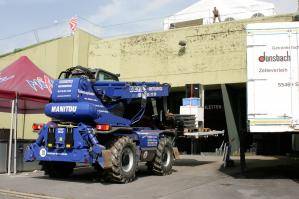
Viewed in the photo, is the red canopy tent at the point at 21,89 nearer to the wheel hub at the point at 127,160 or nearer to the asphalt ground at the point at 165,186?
the asphalt ground at the point at 165,186

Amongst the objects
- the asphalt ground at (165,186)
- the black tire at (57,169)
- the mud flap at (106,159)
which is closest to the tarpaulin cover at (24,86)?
the asphalt ground at (165,186)

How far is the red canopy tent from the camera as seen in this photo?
51.7 ft

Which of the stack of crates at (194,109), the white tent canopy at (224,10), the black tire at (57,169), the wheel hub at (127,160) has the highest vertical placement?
the white tent canopy at (224,10)

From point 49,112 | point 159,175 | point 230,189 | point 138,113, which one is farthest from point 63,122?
point 230,189

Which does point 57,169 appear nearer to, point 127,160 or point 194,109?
point 127,160

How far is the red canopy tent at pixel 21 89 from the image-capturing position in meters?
15.8

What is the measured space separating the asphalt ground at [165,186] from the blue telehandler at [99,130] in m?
0.53

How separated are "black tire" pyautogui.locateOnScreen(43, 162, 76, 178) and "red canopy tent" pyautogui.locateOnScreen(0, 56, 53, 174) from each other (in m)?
1.77

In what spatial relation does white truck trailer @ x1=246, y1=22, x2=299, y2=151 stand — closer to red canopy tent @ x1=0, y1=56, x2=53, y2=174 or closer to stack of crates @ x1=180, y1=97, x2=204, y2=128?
stack of crates @ x1=180, y1=97, x2=204, y2=128

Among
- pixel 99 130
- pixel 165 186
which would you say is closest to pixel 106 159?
pixel 99 130

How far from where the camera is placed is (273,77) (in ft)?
44.3

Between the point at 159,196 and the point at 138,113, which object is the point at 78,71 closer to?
the point at 138,113

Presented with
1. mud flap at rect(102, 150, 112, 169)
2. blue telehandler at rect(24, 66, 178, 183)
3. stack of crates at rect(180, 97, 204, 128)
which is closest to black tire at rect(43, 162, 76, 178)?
blue telehandler at rect(24, 66, 178, 183)

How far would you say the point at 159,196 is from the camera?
11.0 metres
